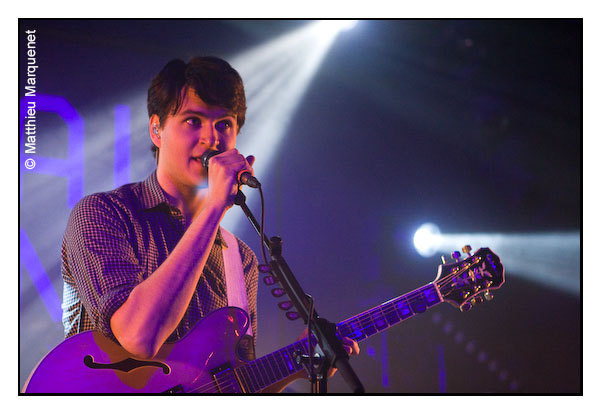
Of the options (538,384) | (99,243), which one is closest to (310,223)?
(99,243)

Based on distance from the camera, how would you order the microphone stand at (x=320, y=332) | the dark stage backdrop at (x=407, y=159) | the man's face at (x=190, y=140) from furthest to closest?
the dark stage backdrop at (x=407, y=159), the man's face at (x=190, y=140), the microphone stand at (x=320, y=332)

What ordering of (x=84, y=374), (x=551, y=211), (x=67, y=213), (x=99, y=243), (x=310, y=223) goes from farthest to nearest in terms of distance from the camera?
(x=551, y=211) → (x=310, y=223) → (x=67, y=213) → (x=99, y=243) → (x=84, y=374)

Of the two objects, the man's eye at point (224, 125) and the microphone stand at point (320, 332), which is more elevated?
the man's eye at point (224, 125)

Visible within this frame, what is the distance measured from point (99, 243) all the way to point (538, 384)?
94.7 inches

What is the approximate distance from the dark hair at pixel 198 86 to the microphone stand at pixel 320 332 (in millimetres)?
905

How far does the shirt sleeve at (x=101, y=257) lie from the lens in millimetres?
1890

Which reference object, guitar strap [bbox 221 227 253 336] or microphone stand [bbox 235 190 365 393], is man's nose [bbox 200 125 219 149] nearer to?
guitar strap [bbox 221 227 253 336]

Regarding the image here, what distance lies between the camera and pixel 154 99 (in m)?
2.47

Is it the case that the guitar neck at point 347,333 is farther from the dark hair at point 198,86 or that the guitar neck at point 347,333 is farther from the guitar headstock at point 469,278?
the dark hair at point 198,86

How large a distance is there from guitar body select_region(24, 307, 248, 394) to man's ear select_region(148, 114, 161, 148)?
35.3 inches

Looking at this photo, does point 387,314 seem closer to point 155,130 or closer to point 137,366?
point 137,366

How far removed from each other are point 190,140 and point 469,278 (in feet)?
4.52

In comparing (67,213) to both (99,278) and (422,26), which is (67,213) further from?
(422,26)

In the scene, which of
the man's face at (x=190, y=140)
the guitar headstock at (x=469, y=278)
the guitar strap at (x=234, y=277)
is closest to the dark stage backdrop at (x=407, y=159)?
the guitar strap at (x=234, y=277)
